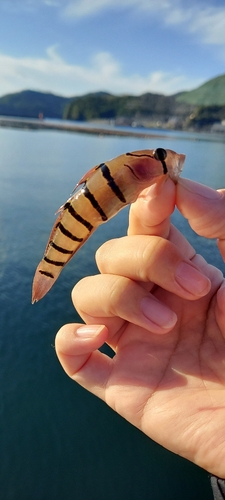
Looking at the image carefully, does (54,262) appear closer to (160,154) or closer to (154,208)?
(154,208)

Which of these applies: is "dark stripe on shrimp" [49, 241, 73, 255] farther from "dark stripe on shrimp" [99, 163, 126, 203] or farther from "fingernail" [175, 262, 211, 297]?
"fingernail" [175, 262, 211, 297]

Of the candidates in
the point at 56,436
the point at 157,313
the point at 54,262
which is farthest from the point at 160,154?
the point at 56,436

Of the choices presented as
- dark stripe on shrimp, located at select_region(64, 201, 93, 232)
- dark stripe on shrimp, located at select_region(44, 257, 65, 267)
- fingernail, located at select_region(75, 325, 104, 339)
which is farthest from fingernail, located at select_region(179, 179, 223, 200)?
fingernail, located at select_region(75, 325, 104, 339)

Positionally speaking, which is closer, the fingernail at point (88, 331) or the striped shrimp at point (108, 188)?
the striped shrimp at point (108, 188)

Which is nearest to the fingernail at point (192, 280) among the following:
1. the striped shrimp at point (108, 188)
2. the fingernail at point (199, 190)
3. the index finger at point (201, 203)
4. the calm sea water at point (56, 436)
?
the index finger at point (201, 203)

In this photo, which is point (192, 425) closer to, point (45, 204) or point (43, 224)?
point (43, 224)

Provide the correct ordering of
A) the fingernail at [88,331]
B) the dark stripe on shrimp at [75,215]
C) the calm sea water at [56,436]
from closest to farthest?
the dark stripe on shrimp at [75,215]
the fingernail at [88,331]
the calm sea water at [56,436]

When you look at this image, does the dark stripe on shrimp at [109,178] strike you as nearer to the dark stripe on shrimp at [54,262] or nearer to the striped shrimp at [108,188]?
the striped shrimp at [108,188]
